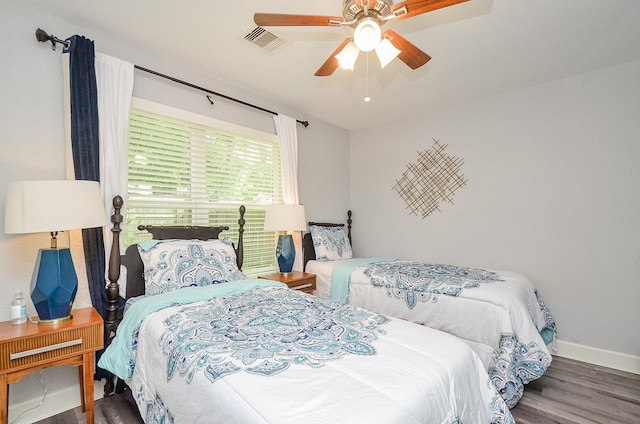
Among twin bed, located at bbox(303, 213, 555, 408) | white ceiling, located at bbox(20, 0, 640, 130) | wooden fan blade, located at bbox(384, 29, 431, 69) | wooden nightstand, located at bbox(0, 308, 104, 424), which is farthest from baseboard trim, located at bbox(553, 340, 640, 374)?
wooden nightstand, located at bbox(0, 308, 104, 424)

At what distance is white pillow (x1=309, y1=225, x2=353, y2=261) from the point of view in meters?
3.67

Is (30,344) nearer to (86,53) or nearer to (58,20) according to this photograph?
(86,53)

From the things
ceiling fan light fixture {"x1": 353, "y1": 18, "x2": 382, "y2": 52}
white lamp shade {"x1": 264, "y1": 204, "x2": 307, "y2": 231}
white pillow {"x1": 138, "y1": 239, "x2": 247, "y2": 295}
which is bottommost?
white pillow {"x1": 138, "y1": 239, "x2": 247, "y2": 295}

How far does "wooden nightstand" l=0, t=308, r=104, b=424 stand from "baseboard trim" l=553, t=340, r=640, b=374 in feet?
12.7

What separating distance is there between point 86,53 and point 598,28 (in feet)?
12.0

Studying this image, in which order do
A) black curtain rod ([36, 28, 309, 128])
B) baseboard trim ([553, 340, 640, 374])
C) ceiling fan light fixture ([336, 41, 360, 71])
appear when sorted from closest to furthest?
ceiling fan light fixture ([336, 41, 360, 71]) → black curtain rod ([36, 28, 309, 128]) → baseboard trim ([553, 340, 640, 374])

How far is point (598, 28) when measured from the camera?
2.18 metres

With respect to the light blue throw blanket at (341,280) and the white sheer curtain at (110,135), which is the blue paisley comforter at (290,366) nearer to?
the white sheer curtain at (110,135)

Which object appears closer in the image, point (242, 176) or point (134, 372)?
point (134, 372)

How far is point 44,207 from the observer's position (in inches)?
63.9

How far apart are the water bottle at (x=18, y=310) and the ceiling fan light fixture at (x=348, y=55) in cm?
240

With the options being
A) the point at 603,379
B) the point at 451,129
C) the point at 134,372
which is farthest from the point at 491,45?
the point at 134,372

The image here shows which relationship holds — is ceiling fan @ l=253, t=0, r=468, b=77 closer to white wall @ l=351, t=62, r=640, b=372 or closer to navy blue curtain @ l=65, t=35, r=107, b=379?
navy blue curtain @ l=65, t=35, r=107, b=379

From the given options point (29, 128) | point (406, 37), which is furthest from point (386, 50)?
point (29, 128)
